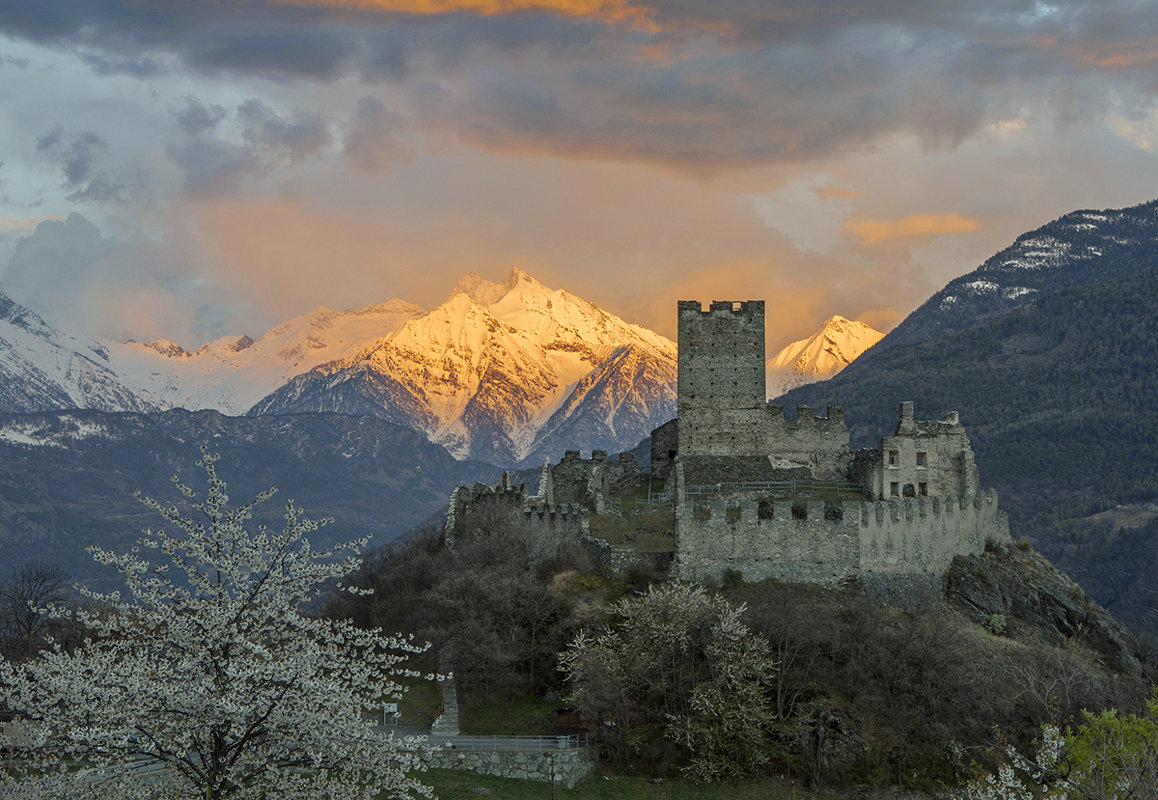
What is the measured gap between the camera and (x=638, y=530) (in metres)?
70.4

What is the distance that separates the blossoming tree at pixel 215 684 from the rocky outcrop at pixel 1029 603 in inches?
1746

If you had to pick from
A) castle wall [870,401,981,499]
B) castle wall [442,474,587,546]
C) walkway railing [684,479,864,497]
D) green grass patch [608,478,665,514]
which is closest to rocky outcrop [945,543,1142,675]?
castle wall [870,401,981,499]

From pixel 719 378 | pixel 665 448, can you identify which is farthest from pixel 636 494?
pixel 719 378

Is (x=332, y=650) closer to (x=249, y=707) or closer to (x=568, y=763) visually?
(x=249, y=707)

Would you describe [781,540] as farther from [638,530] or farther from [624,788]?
[624,788]

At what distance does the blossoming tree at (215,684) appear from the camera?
29375mm

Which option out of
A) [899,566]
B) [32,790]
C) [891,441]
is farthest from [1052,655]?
[32,790]

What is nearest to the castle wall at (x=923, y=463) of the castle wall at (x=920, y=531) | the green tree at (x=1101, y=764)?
the castle wall at (x=920, y=531)

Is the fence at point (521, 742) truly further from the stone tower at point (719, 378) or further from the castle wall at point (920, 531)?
the stone tower at point (719, 378)

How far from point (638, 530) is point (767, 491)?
28.3 feet

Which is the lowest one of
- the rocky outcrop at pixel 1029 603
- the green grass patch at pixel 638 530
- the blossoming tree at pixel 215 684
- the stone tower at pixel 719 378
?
the blossoming tree at pixel 215 684

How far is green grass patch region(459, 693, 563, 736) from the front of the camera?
5872 cm

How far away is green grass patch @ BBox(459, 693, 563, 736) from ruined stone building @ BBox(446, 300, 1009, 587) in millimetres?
9447

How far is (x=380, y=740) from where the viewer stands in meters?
31.5
